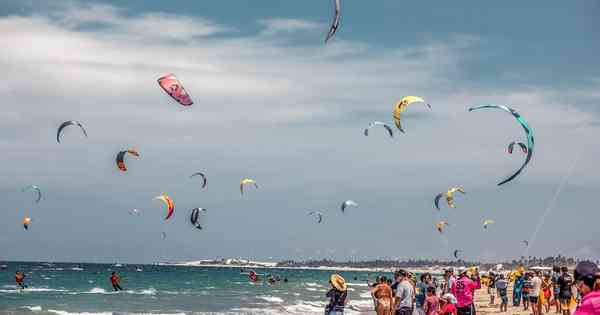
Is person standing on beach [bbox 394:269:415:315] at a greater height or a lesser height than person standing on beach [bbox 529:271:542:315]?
lesser

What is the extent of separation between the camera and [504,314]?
85.2 ft

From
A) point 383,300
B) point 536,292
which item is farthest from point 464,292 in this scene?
point 536,292

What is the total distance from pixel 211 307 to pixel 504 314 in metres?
20.0

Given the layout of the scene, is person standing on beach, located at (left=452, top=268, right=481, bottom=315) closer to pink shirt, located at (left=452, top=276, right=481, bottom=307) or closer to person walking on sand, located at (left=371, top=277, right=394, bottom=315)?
pink shirt, located at (left=452, top=276, right=481, bottom=307)

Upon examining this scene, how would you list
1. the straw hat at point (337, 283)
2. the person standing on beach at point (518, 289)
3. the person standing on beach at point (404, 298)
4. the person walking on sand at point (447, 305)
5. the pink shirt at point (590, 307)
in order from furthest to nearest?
the person standing on beach at point (518, 289)
the person standing on beach at point (404, 298)
the person walking on sand at point (447, 305)
the straw hat at point (337, 283)
the pink shirt at point (590, 307)

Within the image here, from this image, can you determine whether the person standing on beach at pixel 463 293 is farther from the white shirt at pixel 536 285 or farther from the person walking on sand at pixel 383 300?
the white shirt at pixel 536 285

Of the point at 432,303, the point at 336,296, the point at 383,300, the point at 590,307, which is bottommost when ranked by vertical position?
the point at 590,307

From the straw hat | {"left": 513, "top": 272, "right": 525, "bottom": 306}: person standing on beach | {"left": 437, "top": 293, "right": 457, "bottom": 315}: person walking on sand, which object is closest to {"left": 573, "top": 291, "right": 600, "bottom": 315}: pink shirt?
the straw hat

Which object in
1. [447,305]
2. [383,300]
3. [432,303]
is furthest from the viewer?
[383,300]

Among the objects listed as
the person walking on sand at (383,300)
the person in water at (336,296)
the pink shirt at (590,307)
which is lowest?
the pink shirt at (590,307)

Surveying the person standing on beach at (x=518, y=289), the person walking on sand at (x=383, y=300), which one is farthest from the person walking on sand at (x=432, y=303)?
the person standing on beach at (x=518, y=289)

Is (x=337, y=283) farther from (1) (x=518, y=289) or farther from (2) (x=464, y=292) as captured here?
(1) (x=518, y=289)

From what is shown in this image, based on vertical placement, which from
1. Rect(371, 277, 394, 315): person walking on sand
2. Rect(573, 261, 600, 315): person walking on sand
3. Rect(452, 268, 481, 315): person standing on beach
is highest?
Rect(452, 268, 481, 315): person standing on beach

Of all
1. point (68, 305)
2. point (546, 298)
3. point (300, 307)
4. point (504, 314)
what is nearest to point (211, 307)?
point (300, 307)
